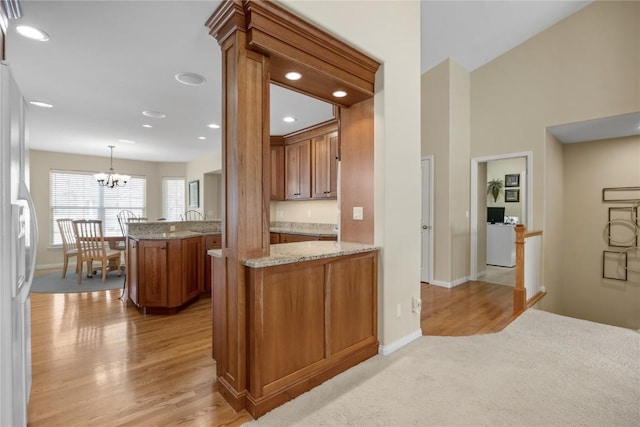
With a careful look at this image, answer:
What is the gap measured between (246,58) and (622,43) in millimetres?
4769

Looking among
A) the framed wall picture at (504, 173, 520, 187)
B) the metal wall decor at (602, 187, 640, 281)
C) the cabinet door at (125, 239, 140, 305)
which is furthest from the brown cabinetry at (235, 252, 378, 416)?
the framed wall picture at (504, 173, 520, 187)

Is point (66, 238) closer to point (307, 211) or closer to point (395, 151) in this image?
point (307, 211)

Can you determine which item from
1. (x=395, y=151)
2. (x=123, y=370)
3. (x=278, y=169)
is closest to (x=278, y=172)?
(x=278, y=169)

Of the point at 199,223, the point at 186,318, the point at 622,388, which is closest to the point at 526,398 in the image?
the point at 622,388

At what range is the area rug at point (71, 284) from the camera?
4.72 metres

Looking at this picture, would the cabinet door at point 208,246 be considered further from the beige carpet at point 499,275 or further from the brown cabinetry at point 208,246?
the beige carpet at point 499,275

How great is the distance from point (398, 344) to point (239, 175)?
6.59 ft

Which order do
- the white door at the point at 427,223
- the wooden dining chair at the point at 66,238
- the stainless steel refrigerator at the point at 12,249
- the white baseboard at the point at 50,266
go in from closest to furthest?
1. the stainless steel refrigerator at the point at 12,249
2. the white door at the point at 427,223
3. the wooden dining chair at the point at 66,238
4. the white baseboard at the point at 50,266

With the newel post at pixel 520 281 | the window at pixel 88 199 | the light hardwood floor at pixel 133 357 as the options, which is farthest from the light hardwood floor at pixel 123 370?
the window at pixel 88 199

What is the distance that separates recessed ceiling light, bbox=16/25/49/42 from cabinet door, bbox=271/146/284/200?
11.5ft

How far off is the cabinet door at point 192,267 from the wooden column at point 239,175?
2096mm

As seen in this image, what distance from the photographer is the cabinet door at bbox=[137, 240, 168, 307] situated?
11.8ft

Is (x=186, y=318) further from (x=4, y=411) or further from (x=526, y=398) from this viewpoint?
(x=526, y=398)

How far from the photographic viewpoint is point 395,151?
2.63 metres
